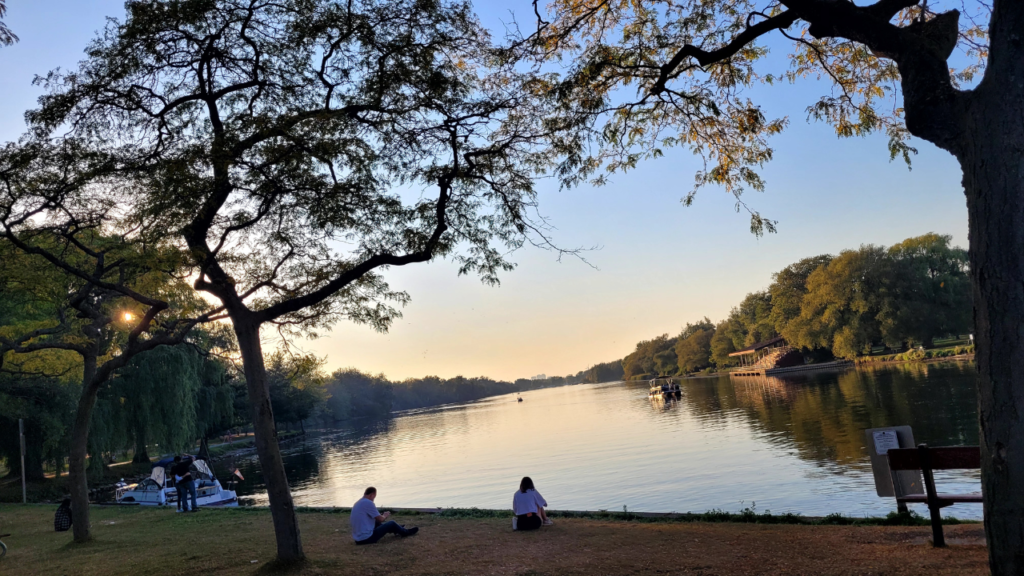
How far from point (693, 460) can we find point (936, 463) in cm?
1735

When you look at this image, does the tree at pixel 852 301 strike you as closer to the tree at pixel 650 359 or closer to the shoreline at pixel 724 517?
Answer: the shoreline at pixel 724 517

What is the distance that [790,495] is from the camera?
50.5 ft

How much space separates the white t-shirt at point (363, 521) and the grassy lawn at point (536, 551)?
275 mm

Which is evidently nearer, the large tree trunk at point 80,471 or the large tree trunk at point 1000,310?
the large tree trunk at point 1000,310

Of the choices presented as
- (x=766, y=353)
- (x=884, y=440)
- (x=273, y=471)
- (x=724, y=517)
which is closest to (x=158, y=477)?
(x=273, y=471)

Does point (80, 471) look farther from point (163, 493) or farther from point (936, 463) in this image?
point (936, 463)

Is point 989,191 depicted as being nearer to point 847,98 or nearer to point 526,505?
point 847,98

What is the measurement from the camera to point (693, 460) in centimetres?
2348

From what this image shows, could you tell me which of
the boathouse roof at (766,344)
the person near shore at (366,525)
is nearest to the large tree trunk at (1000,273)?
the person near shore at (366,525)

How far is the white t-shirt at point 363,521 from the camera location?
1011cm

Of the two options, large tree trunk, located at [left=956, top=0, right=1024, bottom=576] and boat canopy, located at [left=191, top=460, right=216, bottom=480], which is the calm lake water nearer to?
boat canopy, located at [left=191, top=460, right=216, bottom=480]

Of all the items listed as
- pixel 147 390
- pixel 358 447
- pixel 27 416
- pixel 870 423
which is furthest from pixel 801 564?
pixel 358 447

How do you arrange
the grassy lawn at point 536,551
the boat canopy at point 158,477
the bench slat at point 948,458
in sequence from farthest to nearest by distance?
the boat canopy at point 158,477, the grassy lawn at point 536,551, the bench slat at point 948,458

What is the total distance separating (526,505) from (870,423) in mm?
20590
